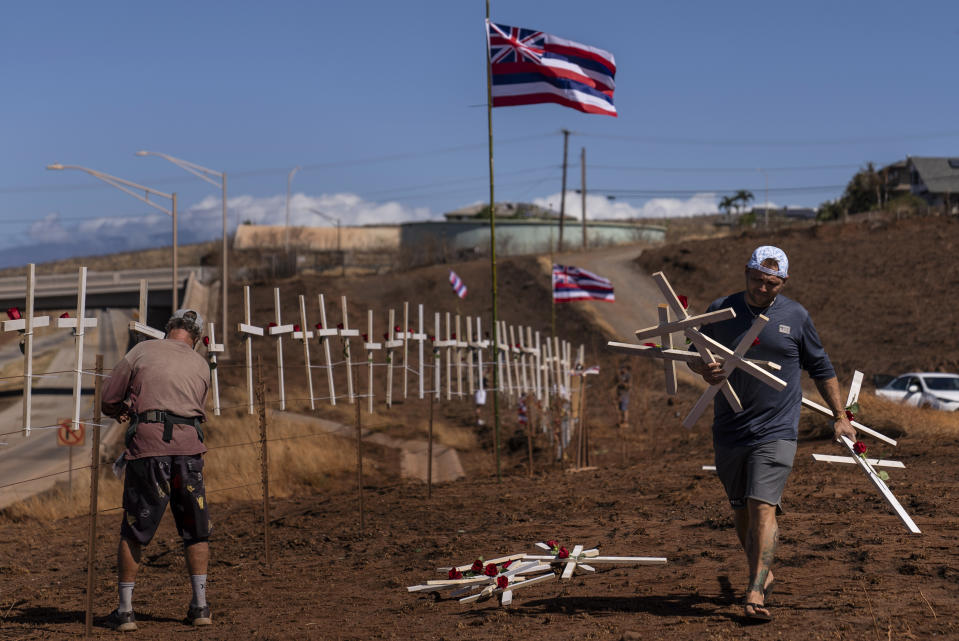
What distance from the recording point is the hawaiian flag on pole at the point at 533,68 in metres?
14.7

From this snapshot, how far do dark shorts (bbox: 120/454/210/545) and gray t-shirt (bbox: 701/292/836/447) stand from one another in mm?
3126

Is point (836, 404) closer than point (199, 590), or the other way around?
point (836, 404)

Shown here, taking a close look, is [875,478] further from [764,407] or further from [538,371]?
[538,371]

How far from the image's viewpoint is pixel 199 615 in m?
6.34

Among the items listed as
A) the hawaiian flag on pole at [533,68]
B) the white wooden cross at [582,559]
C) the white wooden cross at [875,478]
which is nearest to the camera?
the white wooden cross at [875,478]

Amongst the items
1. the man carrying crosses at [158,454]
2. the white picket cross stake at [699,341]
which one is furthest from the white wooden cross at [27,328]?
the white picket cross stake at [699,341]

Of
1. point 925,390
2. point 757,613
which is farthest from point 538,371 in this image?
point 757,613

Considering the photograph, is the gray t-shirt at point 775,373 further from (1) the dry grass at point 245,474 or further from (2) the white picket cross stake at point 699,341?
(1) the dry grass at point 245,474

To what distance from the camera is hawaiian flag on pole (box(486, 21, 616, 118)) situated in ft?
48.3

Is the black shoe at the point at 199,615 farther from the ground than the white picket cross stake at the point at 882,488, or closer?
closer

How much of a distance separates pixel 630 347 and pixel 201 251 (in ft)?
377

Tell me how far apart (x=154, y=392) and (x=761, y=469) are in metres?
3.52

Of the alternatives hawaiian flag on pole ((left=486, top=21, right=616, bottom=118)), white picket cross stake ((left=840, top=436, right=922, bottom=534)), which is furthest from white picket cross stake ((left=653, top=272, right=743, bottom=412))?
hawaiian flag on pole ((left=486, top=21, right=616, bottom=118))

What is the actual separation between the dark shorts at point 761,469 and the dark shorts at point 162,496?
3164mm
